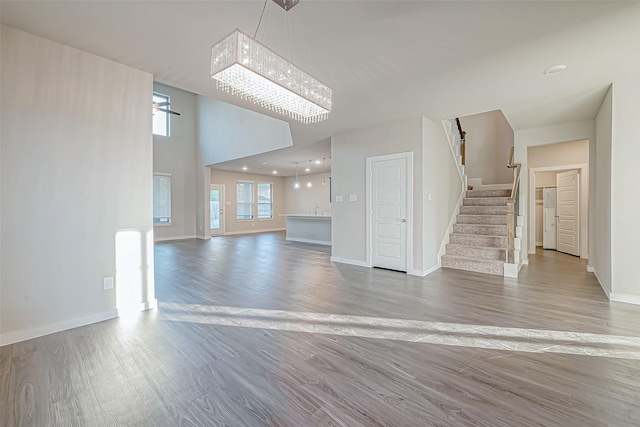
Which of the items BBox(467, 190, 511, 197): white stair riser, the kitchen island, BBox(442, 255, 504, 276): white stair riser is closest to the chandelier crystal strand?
BBox(442, 255, 504, 276): white stair riser

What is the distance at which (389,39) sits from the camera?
8.27ft

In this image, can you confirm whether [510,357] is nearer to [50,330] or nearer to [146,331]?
[146,331]

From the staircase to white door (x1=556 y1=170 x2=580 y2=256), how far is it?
1619 mm

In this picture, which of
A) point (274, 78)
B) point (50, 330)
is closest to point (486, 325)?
point (274, 78)

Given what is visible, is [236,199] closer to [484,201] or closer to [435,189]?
[435,189]

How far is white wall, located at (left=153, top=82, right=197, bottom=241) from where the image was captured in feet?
31.4

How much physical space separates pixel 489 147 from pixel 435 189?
4.70 meters

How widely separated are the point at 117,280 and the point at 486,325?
3817mm

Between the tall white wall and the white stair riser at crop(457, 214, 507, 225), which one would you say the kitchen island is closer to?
the tall white wall

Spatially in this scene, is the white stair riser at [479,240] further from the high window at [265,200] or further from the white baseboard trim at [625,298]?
the high window at [265,200]

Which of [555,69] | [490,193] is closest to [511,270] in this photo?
[490,193]

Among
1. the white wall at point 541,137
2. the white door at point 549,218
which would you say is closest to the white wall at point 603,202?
the white wall at point 541,137

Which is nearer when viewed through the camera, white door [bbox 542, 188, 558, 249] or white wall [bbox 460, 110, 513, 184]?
white door [bbox 542, 188, 558, 249]

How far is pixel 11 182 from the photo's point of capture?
2.36 metres
